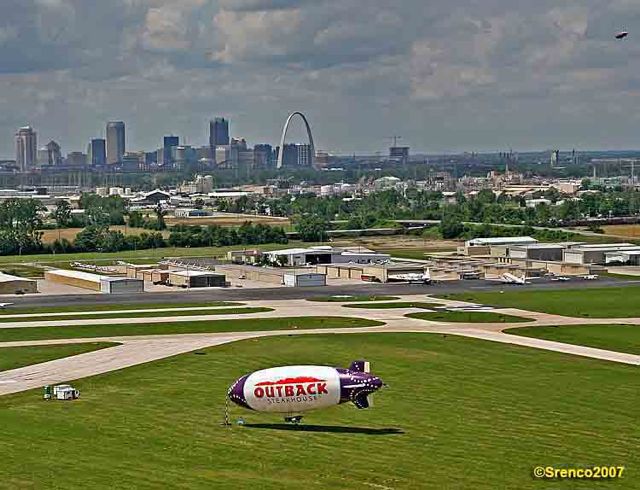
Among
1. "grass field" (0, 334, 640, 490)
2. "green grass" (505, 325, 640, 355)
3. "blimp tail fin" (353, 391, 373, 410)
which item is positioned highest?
"blimp tail fin" (353, 391, 373, 410)

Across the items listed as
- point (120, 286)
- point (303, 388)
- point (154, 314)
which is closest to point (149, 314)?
point (154, 314)

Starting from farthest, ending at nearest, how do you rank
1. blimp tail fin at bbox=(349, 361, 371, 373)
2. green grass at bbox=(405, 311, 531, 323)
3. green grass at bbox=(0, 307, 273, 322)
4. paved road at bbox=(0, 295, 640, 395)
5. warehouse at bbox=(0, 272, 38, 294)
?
warehouse at bbox=(0, 272, 38, 294)
green grass at bbox=(0, 307, 273, 322)
green grass at bbox=(405, 311, 531, 323)
paved road at bbox=(0, 295, 640, 395)
blimp tail fin at bbox=(349, 361, 371, 373)

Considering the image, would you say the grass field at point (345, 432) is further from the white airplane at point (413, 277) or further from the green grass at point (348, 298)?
the white airplane at point (413, 277)

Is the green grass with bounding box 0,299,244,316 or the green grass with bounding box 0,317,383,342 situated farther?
the green grass with bounding box 0,299,244,316

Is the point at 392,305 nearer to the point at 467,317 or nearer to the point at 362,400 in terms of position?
the point at 467,317

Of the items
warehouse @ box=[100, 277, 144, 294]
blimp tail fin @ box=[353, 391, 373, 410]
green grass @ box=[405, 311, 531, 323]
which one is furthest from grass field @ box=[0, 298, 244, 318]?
blimp tail fin @ box=[353, 391, 373, 410]

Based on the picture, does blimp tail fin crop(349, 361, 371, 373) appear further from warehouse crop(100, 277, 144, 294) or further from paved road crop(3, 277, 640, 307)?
warehouse crop(100, 277, 144, 294)
